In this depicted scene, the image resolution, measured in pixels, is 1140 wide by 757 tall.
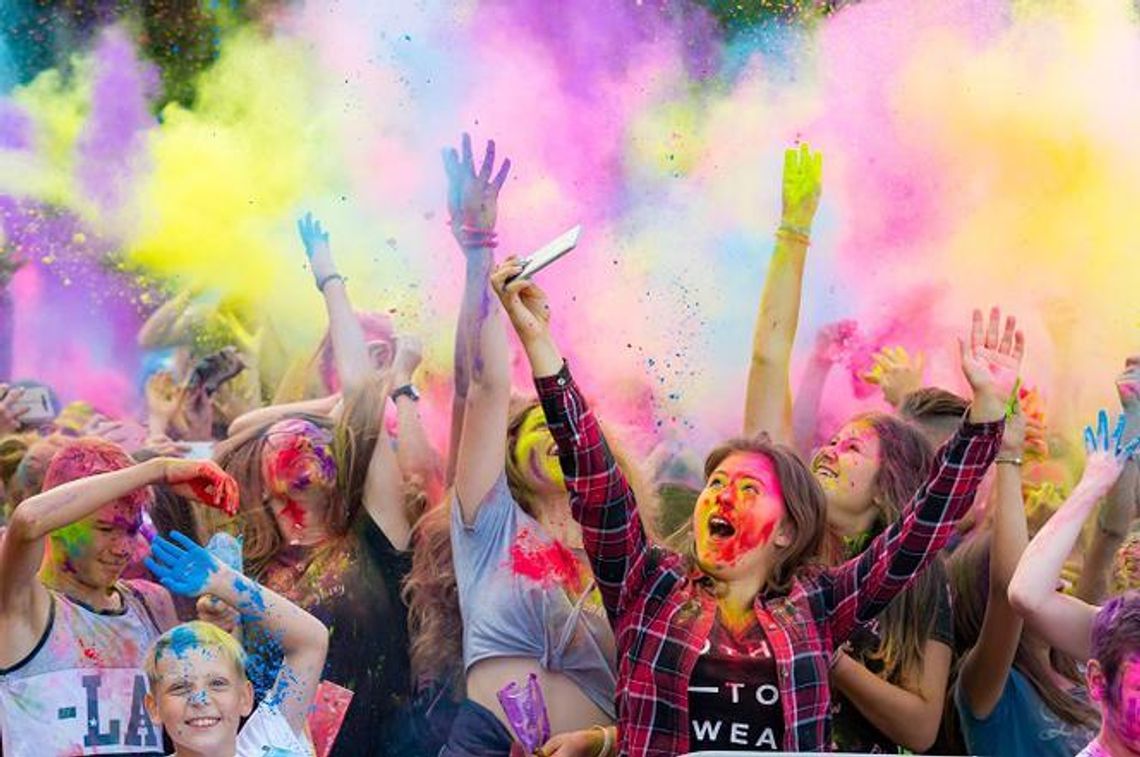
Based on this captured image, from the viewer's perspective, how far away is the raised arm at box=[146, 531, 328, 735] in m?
4.06

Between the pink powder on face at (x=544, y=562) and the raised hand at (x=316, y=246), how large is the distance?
720 millimetres

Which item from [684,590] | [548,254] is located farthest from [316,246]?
[684,590]

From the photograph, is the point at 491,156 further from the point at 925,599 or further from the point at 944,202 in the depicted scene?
the point at 925,599

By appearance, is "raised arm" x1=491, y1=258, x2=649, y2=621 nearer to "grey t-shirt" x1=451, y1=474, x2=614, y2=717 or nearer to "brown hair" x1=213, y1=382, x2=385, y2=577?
"grey t-shirt" x1=451, y1=474, x2=614, y2=717

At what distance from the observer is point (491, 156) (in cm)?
450

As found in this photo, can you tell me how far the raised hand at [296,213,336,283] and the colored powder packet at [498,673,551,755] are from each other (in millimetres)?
992

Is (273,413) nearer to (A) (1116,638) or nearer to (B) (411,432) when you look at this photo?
(B) (411,432)

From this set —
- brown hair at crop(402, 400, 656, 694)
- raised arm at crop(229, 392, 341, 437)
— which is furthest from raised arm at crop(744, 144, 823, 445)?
raised arm at crop(229, 392, 341, 437)

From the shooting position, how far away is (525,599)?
4414mm

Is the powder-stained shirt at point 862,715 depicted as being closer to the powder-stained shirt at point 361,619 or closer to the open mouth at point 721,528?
the open mouth at point 721,528

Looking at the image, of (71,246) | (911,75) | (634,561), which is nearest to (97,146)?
(71,246)

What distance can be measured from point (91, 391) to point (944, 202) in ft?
6.53

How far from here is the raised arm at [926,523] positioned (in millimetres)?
4125

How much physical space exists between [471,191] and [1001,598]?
1.51 meters
